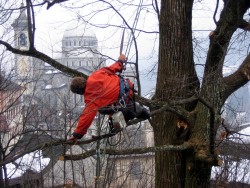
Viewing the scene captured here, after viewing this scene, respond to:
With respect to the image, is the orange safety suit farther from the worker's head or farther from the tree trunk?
the tree trunk

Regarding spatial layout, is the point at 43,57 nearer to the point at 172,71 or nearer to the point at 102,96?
the point at 102,96

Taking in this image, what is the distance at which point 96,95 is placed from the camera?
5.72 metres

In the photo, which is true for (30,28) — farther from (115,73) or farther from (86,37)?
(86,37)

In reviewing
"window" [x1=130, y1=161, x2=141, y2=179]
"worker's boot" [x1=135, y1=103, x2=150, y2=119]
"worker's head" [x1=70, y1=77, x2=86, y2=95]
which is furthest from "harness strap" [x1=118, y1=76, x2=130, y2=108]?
"window" [x1=130, y1=161, x2=141, y2=179]

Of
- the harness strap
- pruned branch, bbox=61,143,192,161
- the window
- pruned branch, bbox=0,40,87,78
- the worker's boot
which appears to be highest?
pruned branch, bbox=0,40,87,78

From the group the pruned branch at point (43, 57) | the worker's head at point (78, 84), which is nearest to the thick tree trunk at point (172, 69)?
the pruned branch at point (43, 57)

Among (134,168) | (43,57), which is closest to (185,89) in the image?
(43,57)

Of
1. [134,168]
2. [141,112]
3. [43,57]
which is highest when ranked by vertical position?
[43,57]

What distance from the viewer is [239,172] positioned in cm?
1758

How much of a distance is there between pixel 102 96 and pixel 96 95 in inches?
3.1

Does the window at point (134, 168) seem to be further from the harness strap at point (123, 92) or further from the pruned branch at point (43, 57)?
the harness strap at point (123, 92)

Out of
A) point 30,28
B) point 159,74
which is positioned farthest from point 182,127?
point 30,28

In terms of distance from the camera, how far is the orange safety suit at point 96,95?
5.68m

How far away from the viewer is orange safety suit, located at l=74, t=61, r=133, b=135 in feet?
18.6
